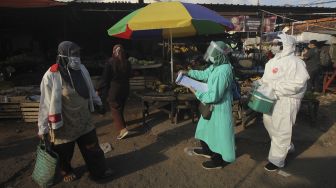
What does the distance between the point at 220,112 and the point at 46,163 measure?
7.64 ft

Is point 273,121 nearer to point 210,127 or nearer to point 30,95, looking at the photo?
point 210,127

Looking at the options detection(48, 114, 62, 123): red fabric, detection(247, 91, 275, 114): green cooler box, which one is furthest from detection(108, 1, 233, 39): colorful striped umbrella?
detection(48, 114, 62, 123): red fabric

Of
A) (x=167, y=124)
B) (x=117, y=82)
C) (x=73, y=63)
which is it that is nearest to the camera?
(x=73, y=63)

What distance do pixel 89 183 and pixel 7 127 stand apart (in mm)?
3561

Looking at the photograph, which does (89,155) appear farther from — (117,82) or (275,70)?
(275,70)

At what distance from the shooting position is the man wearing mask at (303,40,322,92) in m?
10.3

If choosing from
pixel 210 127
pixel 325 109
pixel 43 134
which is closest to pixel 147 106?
pixel 210 127

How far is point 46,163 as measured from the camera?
3.73 metres

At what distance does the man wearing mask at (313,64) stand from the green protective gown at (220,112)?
706cm

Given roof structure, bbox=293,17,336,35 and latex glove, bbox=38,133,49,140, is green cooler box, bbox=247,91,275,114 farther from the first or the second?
roof structure, bbox=293,17,336,35

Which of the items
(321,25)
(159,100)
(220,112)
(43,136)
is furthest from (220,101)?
(321,25)

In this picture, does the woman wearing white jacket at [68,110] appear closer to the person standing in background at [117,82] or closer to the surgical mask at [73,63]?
the surgical mask at [73,63]

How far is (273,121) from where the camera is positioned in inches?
181

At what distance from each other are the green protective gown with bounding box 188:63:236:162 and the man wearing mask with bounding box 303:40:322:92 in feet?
23.2
